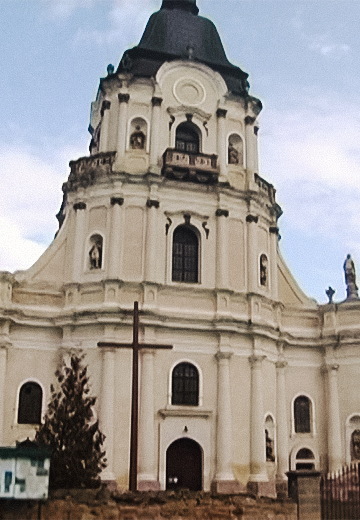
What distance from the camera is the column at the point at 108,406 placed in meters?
25.0

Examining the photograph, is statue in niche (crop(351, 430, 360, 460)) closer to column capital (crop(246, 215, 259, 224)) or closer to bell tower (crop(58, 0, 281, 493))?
bell tower (crop(58, 0, 281, 493))

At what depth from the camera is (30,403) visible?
26422 mm

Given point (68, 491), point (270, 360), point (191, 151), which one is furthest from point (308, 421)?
point (68, 491)

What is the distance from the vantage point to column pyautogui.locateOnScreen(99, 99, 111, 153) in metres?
31.0

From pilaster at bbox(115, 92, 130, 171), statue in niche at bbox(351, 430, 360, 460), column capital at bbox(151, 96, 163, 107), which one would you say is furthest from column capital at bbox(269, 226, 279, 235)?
statue in niche at bbox(351, 430, 360, 460)

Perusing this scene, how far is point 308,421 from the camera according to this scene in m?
29.9

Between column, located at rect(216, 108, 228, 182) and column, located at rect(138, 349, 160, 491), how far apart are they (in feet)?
31.1

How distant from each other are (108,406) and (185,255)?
25.0ft

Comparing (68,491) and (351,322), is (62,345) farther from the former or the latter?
(351,322)

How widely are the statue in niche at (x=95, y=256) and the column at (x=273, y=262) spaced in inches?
327

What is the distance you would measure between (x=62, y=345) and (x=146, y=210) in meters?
6.98

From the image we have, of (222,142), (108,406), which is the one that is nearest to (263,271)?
(222,142)

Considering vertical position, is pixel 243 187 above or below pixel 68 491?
above

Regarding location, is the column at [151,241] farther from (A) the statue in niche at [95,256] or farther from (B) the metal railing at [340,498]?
(B) the metal railing at [340,498]
